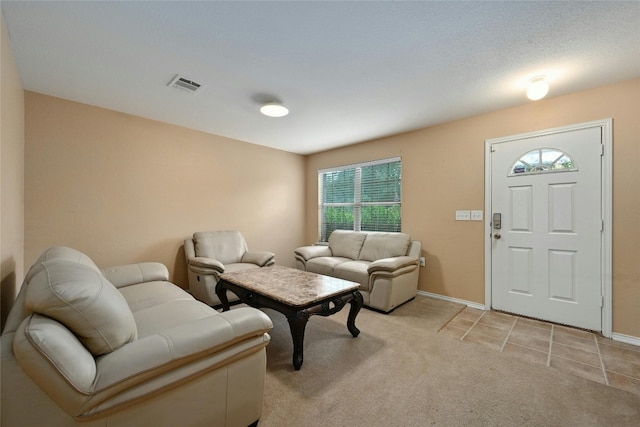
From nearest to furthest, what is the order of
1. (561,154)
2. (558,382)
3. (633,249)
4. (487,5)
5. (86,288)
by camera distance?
(86,288)
(487,5)
(558,382)
(633,249)
(561,154)

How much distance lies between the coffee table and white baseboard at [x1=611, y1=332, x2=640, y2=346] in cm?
235

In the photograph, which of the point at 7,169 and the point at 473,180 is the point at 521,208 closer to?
the point at 473,180

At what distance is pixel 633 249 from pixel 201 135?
502 cm

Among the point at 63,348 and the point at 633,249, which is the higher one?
the point at 633,249

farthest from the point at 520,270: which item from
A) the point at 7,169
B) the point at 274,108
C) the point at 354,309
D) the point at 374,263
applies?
the point at 7,169

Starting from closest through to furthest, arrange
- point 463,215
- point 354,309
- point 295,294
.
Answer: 1. point 295,294
2. point 354,309
3. point 463,215

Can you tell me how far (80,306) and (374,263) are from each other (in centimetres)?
260

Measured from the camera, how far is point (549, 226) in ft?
9.03

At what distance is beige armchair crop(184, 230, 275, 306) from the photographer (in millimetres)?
3055

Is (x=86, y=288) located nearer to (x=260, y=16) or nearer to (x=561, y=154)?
(x=260, y=16)

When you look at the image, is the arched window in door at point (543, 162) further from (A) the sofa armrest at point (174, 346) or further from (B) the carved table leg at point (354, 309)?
(A) the sofa armrest at point (174, 346)

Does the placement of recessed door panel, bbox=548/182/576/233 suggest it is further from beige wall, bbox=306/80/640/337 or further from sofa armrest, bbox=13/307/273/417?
sofa armrest, bbox=13/307/273/417

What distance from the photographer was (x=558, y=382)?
71.1 inches

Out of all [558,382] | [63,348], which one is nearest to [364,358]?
[558,382]
